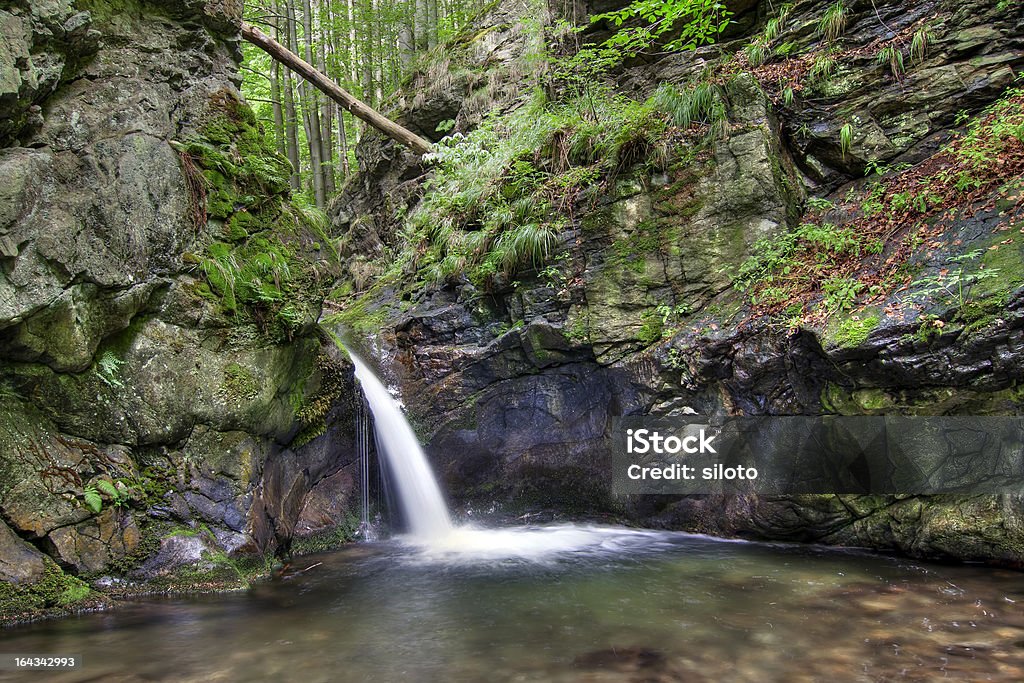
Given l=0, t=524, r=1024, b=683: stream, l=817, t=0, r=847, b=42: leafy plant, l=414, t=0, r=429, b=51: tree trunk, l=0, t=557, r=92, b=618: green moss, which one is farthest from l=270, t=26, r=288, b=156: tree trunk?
l=0, t=524, r=1024, b=683: stream

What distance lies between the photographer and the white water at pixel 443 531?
6.35 m

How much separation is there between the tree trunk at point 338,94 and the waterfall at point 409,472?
19.5ft

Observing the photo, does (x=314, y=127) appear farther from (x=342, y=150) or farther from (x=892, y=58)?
(x=892, y=58)

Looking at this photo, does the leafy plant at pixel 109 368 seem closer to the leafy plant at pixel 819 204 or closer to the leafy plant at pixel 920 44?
the leafy plant at pixel 819 204

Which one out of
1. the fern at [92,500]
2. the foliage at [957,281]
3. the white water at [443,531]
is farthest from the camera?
the white water at [443,531]

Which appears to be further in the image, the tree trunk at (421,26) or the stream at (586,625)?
the tree trunk at (421,26)

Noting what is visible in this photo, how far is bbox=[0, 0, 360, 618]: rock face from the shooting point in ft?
15.7

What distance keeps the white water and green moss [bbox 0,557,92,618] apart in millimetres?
2890

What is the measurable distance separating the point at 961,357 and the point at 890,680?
301 cm

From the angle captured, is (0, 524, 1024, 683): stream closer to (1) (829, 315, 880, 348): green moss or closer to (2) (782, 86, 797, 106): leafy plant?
(1) (829, 315, 880, 348): green moss

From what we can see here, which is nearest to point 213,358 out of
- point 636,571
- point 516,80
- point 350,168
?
point 636,571

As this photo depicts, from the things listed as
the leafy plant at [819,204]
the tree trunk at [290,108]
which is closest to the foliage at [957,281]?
the leafy plant at [819,204]

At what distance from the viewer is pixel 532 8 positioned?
12117 mm

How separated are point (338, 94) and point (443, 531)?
8.40m
